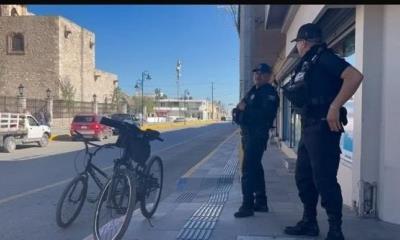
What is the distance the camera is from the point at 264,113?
5551 mm

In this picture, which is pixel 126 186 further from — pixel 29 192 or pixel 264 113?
pixel 29 192

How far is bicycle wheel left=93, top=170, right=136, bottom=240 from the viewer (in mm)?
4551

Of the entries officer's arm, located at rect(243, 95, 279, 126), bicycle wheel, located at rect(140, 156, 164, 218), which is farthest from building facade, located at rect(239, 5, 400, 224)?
bicycle wheel, located at rect(140, 156, 164, 218)

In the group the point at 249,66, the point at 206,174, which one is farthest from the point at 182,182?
the point at 249,66

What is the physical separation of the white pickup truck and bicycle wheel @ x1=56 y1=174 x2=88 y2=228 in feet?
45.0

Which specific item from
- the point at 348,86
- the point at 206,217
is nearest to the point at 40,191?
the point at 206,217

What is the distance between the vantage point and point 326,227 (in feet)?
16.2

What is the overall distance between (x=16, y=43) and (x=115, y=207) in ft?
180

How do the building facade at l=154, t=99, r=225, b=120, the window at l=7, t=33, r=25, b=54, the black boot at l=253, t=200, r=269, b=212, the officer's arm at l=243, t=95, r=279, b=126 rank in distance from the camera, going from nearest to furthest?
the officer's arm at l=243, t=95, r=279, b=126
the black boot at l=253, t=200, r=269, b=212
the window at l=7, t=33, r=25, b=54
the building facade at l=154, t=99, r=225, b=120

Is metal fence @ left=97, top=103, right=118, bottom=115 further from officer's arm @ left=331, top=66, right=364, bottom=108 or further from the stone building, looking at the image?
officer's arm @ left=331, top=66, right=364, bottom=108

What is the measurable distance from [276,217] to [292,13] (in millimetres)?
7282

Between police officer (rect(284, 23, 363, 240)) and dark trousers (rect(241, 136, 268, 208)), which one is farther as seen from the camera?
dark trousers (rect(241, 136, 268, 208))

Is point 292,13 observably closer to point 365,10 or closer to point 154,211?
point 365,10

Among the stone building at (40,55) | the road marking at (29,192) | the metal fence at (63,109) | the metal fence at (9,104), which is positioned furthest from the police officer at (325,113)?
the stone building at (40,55)
